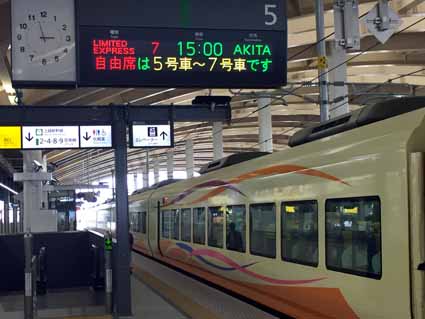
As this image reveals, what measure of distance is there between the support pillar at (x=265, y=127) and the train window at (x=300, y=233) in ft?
69.0

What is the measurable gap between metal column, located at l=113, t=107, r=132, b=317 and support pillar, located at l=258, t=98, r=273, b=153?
20.2m

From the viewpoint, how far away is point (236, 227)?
11.9 m

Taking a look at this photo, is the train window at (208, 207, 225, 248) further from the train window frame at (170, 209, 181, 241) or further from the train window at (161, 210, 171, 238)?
the train window at (161, 210, 171, 238)

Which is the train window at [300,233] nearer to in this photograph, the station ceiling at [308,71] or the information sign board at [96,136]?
the information sign board at [96,136]

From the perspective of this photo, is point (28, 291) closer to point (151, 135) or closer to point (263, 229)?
point (151, 135)

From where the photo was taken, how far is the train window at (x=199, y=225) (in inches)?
576

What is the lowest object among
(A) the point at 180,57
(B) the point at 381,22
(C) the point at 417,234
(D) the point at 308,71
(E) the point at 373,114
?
(C) the point at 417,234

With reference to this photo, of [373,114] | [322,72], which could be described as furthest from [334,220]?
[322,72]

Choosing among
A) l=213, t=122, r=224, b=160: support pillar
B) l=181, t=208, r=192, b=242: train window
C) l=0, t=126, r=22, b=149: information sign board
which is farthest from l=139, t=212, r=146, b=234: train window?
l=213, t=122, r=224, b=160: support pillar

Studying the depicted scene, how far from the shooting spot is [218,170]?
1416 cm

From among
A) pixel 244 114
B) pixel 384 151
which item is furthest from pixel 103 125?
pixel 244 114

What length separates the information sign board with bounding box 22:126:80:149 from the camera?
10398 mm

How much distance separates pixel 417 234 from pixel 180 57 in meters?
4.27

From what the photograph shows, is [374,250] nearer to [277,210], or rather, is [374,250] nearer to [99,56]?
[277,210]
